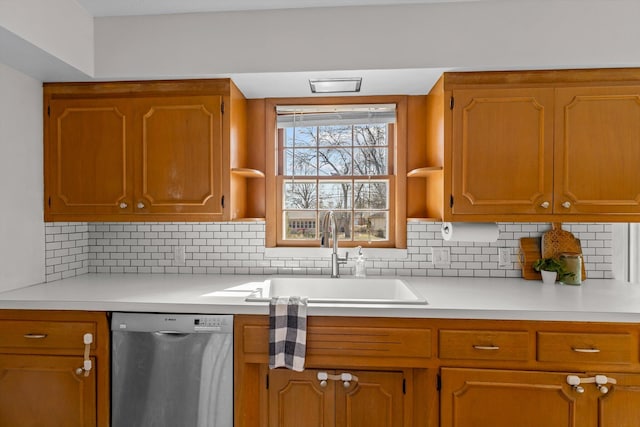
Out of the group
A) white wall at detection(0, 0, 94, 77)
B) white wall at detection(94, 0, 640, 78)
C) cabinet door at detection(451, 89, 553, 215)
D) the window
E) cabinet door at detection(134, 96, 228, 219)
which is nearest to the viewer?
white wall at detection(0, 0, 94, 77)

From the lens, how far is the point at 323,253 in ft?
8.00

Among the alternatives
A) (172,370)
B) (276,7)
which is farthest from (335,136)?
(172,370)

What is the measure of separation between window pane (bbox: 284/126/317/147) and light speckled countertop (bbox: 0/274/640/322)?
987mm

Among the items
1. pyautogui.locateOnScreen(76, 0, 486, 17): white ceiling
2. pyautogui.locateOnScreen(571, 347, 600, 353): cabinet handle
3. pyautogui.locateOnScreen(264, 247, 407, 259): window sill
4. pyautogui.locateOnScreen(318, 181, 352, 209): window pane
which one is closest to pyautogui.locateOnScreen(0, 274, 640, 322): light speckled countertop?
pyautogui.locateOnScreen(571, 347, 600, 353): cabinet handle

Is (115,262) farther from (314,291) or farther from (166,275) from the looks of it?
(314,291)

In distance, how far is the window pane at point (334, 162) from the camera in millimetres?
2551

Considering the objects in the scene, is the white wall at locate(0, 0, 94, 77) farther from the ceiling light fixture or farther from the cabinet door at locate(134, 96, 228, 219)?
the ceiling light fixture

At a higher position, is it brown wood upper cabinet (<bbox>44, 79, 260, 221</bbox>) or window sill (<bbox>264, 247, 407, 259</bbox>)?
brown wood upper cabinet (<bbox>44, 79, 260, 221</bbox>)

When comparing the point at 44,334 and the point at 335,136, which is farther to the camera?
the point at 335,136

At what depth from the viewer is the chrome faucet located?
2.27m

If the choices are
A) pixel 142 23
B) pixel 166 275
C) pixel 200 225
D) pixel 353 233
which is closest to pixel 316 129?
pixel 353 233

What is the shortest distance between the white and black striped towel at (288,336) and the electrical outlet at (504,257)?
139 cm

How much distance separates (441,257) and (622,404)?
109 centimetres

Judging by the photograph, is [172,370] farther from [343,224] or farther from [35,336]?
[343,224]
